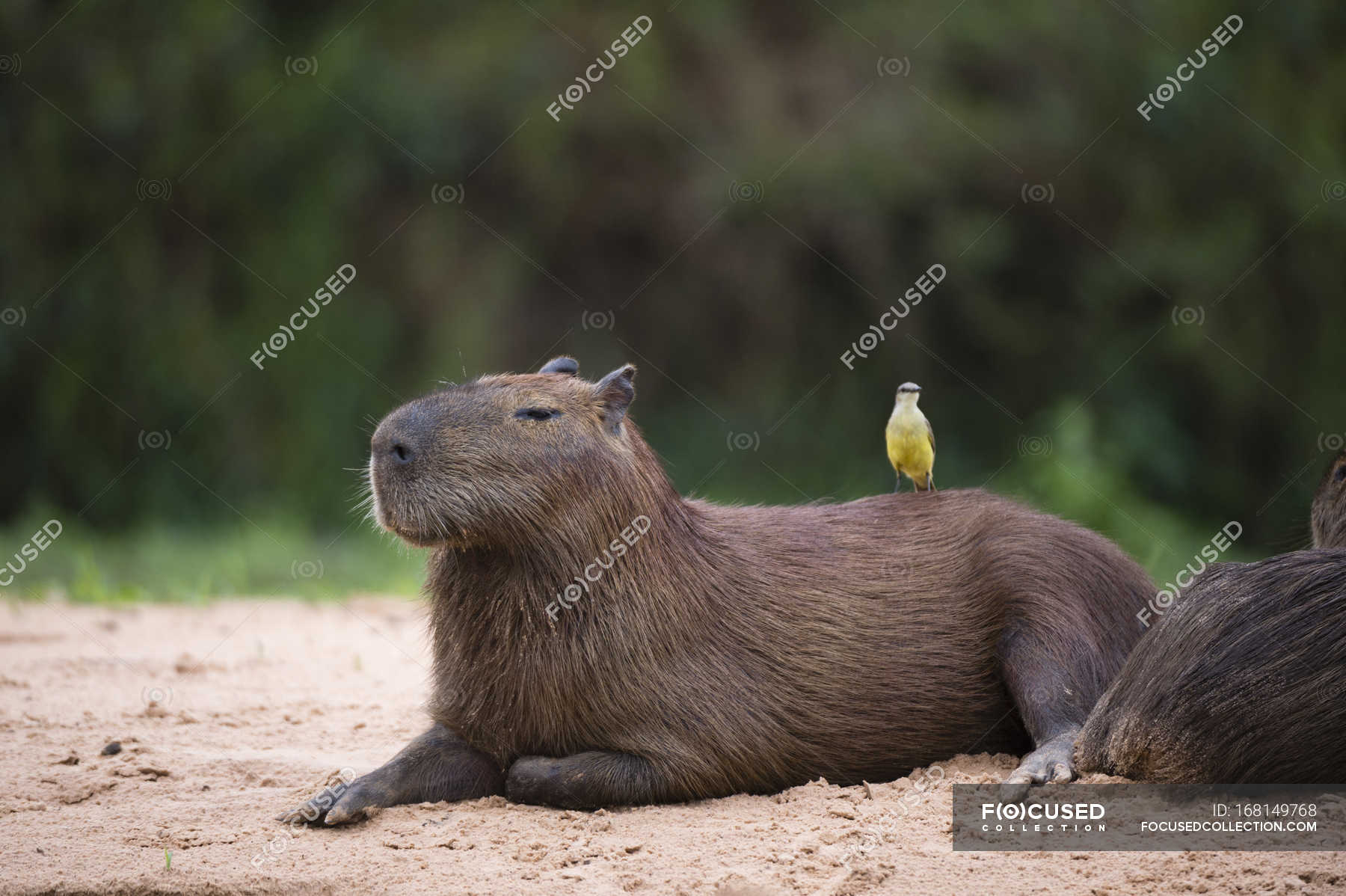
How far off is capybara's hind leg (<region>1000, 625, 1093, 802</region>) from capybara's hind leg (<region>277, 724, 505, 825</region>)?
1589 millimetres

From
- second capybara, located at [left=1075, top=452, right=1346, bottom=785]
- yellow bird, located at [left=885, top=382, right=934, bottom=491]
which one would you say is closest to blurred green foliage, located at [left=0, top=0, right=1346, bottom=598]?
yellow bird, located at [left=885, top=382, right=934, bottom=491]

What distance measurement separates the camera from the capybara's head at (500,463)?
3893 mm

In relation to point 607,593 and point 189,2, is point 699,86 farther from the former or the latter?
point 607,593

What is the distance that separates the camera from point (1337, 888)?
3.01 metres

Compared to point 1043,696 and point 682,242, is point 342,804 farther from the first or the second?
point 682,242

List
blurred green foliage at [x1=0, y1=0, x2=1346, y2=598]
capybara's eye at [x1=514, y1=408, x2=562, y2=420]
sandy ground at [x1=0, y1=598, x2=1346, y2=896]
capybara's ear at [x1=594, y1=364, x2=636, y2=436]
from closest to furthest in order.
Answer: sandy ground at [x1=0, y1=598, x2=1346, y2=896] → capybara's eye at [x1=514, y1=408, x2=562, y2=420] → capybara's ear at [x1=594, y1=364, x2=636, y2=436] → blurred green foliage at [x1=0, y1=0, x2=1346, y2=598]

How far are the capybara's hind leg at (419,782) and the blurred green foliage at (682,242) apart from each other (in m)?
5.79

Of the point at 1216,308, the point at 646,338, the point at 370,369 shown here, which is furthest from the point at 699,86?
the point at 1216,308

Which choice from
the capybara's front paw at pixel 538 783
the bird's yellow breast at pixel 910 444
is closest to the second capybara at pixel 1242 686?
the bird's yellow breast at pixel 910 444

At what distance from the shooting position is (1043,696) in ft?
13.6

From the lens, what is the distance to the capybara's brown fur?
11.3 feet

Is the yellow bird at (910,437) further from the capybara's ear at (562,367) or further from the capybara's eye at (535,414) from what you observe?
the capybara's eye at (535,414)

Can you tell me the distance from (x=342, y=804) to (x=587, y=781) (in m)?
0.71

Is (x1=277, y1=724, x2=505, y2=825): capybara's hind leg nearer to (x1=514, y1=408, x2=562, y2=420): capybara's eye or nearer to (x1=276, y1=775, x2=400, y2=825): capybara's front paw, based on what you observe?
(x1=276, y1=775, x2=400, y2=825): capybara's front paw
